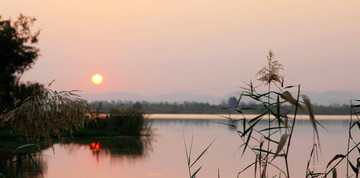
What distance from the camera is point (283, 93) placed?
388 centimetres

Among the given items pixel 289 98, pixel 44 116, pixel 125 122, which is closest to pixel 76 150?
pixel 125 122

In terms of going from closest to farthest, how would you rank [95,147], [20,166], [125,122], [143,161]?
[20,166]
[143,161]
[95,147]
[125,122]

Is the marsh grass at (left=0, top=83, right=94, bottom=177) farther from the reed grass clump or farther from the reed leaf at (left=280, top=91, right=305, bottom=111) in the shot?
the reed leaf at (left=280, top=91, right=305, bottom=111)

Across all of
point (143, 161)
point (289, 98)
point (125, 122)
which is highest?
point (289, 98)

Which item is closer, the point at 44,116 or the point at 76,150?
the point at 44,116

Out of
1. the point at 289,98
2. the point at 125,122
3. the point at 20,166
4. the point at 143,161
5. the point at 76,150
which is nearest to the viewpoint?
the point at 289,98

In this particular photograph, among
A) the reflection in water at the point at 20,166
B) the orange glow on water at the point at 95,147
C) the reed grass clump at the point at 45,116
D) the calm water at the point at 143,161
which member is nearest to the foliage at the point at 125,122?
the calm water at the point at 143,161

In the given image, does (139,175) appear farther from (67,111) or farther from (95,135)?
(95,135)

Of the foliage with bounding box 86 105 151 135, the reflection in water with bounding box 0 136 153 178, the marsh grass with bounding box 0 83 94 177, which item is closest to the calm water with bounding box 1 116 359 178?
the reflection in water with bounding box 0 136 153 178

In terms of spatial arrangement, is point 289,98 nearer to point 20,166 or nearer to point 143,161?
point 20,166

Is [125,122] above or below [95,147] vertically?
above

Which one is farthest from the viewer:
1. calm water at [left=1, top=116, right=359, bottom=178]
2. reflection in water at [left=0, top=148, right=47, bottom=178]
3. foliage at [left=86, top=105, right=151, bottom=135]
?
foliage at [left=86, top=105, right=151, bottom=135]

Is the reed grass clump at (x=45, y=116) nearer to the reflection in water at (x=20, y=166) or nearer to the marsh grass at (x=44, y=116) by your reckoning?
the marsh grass at (x=44, y=116)

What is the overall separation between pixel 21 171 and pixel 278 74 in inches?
293
